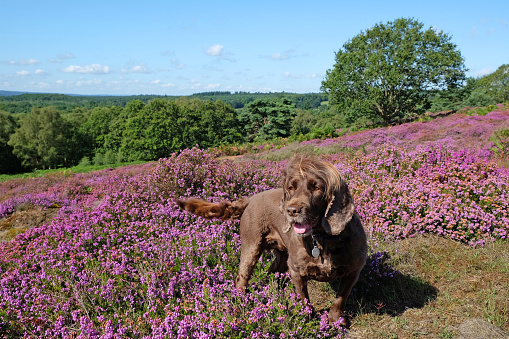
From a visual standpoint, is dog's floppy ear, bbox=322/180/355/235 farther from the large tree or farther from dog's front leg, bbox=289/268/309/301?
the large tree

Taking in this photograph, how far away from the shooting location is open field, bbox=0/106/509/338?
318cm

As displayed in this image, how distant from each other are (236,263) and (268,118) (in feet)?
181

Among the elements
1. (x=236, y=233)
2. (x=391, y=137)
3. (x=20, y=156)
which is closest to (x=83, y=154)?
(x=20, y=156)

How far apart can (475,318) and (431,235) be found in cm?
191

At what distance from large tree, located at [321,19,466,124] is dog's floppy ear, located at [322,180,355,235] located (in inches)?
1175

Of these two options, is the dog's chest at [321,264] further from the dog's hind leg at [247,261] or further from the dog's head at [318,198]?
the dog's hind leg at [247,261]

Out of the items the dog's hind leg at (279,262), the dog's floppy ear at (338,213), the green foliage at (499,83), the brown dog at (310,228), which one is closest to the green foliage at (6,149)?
the dog's hind leg at (279,262)

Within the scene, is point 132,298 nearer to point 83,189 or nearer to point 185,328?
point 185,328

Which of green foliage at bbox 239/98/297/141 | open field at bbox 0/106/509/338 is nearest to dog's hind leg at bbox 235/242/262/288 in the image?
open field at bbox 0/106/509/338

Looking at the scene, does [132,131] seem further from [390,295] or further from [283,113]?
[390,295]

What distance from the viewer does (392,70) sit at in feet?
95.1

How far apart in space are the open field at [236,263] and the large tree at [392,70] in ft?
81.9

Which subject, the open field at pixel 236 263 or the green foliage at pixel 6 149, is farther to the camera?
the green foliage at pixel 6 149

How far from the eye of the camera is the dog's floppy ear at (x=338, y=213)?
2.66 metres
